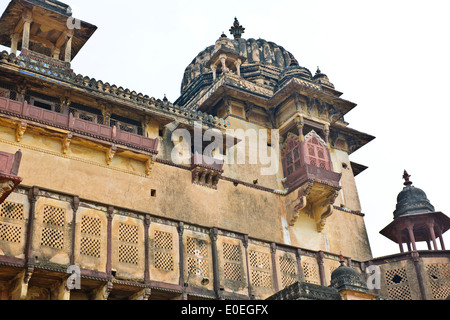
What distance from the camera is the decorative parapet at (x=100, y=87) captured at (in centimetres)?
2062

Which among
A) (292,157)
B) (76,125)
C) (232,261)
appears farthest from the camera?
(292,157)

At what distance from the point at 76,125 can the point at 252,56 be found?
14.4 m

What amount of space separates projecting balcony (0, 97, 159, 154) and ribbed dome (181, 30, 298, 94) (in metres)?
11.0

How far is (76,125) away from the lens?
66.0 ft

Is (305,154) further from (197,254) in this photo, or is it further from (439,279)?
(197,254)

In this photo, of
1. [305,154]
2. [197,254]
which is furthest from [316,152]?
[197,254]

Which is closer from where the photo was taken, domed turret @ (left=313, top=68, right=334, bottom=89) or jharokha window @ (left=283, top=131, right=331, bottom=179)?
jharokha window @ (left=283, top=131, right=331, bottom=179)

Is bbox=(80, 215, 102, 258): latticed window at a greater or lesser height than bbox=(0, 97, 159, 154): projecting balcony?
lesser

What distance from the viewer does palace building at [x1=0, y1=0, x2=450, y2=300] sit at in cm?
1698

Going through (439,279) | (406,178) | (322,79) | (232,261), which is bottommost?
(439,279)

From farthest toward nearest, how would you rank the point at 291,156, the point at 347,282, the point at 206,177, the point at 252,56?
the point at 252,56 → the point at 291,156 → the point at 206,177 → the point at 347,282

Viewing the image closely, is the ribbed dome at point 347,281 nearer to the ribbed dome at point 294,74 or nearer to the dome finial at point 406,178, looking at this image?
the dome finial at point 406,178

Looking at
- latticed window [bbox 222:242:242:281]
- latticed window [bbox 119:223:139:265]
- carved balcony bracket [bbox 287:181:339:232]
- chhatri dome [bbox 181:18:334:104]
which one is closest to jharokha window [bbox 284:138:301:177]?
carved balcony bracket [bbox 287:181:339:232]

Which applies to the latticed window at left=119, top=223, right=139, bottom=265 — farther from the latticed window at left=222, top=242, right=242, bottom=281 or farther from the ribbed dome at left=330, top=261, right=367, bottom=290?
the ribbed dome at left=330, top=261, right=367, bottom=290
